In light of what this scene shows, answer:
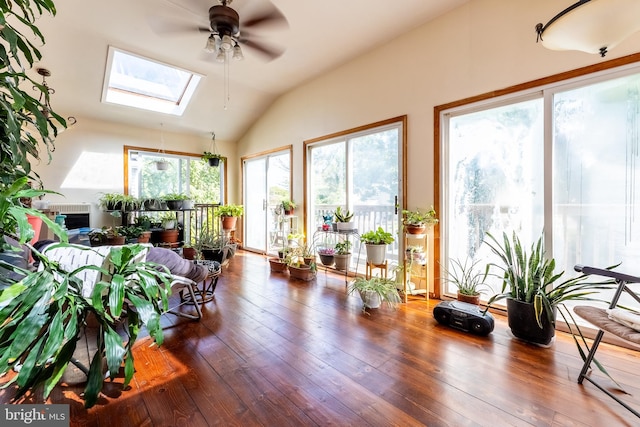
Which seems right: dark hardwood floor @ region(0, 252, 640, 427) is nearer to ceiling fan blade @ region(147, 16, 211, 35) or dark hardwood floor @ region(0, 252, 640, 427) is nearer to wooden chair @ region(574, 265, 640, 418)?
wooden chair @ region(574, 265, 640, 418)

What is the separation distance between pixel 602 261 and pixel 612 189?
591mm

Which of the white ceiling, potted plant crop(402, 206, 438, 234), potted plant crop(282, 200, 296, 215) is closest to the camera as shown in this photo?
the white ceiling

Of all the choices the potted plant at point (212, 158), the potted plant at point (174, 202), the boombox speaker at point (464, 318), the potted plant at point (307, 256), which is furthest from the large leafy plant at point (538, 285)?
the potted plant at point (212, 158)

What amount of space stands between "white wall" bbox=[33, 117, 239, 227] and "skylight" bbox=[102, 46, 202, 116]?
2.20ft

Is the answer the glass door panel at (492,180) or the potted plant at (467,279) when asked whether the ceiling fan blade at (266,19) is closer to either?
the glass door panel at (492,180)

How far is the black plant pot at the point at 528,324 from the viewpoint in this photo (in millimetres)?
2025

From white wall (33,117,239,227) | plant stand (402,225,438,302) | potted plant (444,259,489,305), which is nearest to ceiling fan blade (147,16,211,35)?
plant stand (402,225,438,302)

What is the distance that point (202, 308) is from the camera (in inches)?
109

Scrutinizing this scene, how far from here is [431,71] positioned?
3.05 metres

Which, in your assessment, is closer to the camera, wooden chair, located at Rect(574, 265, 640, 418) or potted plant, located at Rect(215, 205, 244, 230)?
wooden chair, located at Rect(574, 265, 640, 418)

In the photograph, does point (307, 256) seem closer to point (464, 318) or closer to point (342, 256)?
point (342, 256)

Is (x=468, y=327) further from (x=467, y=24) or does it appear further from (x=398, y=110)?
(x=467, y=24)

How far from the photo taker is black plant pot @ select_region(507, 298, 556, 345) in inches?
79.7

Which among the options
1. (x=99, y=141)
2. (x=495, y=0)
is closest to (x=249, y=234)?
(x=99, y=141)
